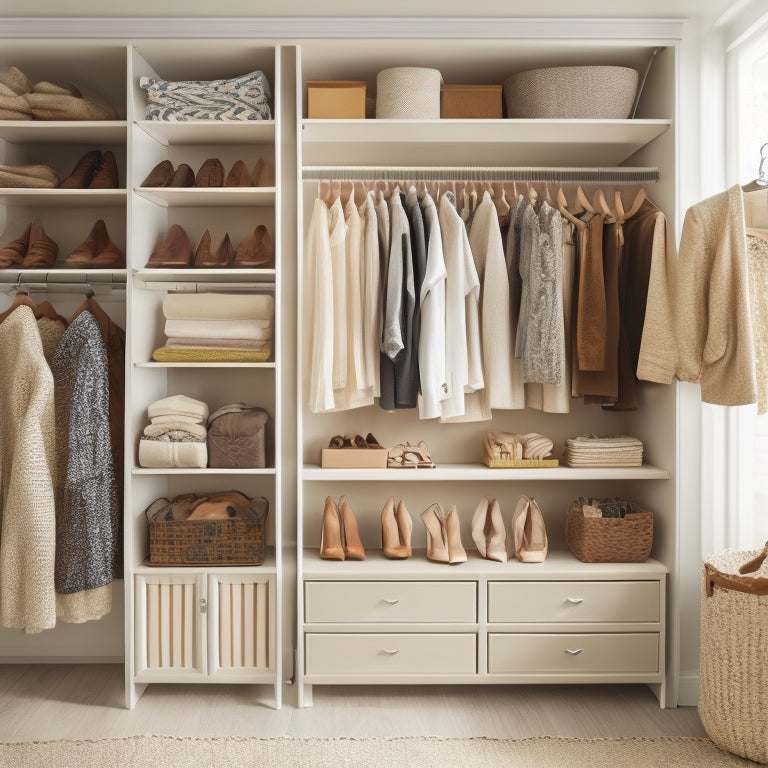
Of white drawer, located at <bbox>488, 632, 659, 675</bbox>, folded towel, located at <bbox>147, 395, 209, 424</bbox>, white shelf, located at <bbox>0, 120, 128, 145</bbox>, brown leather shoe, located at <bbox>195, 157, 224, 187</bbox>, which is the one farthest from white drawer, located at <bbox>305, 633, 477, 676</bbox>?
white shelf, located at <bbox>0, 120, 128, 145</bbox>

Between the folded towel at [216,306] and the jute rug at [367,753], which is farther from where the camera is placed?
the folded towel at [216,306]

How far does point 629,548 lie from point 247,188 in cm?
201

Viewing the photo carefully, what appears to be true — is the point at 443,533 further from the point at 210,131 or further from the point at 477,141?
the point at 210,131

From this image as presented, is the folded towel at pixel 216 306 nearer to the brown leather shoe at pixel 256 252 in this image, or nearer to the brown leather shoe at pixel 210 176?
the brown leather shoe at pixel 256 252

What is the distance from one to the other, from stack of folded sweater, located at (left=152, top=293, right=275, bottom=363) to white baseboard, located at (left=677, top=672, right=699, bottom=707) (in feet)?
6.58

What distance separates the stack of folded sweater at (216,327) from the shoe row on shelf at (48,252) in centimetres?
35

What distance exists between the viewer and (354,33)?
9.05ft

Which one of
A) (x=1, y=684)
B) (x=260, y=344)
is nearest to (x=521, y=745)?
(x=260, y=344)

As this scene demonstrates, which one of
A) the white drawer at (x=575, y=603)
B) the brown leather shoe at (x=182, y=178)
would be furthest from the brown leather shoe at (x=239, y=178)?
the white drawer at (x=575, y=603)

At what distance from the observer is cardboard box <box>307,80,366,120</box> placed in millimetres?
2867

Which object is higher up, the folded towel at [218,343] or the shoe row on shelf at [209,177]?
the shoe row on shelf at [209,177]

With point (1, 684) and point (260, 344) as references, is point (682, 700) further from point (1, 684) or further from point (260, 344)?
point (1, 684)

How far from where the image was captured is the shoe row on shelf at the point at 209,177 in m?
2.86

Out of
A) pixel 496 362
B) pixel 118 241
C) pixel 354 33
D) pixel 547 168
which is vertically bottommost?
pixel 496 362
